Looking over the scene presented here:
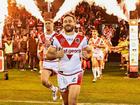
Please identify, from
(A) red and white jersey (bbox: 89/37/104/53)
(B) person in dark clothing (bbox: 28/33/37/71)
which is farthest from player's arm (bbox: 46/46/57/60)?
(B) person in dark clothing (bbox: 28/33/37/71)

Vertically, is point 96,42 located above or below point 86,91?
above

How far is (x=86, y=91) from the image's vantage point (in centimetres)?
1708

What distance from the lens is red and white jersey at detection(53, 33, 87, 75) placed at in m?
10.1

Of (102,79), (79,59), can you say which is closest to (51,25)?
(79,59)

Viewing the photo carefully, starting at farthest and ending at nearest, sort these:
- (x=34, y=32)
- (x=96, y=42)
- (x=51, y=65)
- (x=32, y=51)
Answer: (x=34, y=32)
(x=32, y=51)
(x=96, y=42)
(x=51, y=65)

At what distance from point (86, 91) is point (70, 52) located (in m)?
7.07

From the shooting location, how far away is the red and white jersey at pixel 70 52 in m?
10.1

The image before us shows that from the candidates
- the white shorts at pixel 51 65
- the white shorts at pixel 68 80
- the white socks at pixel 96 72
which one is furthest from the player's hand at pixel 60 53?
the white socks at pixel 96 72

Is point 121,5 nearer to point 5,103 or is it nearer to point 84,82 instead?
point 84,82

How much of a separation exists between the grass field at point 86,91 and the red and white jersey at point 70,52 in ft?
13.6

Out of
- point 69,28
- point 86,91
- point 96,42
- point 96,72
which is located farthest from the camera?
point 96,72

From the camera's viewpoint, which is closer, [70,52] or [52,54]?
[52,54]

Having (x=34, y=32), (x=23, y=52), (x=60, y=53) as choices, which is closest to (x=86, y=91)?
(x=60, y=53)

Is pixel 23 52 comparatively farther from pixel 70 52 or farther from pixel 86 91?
pixel 70 52
